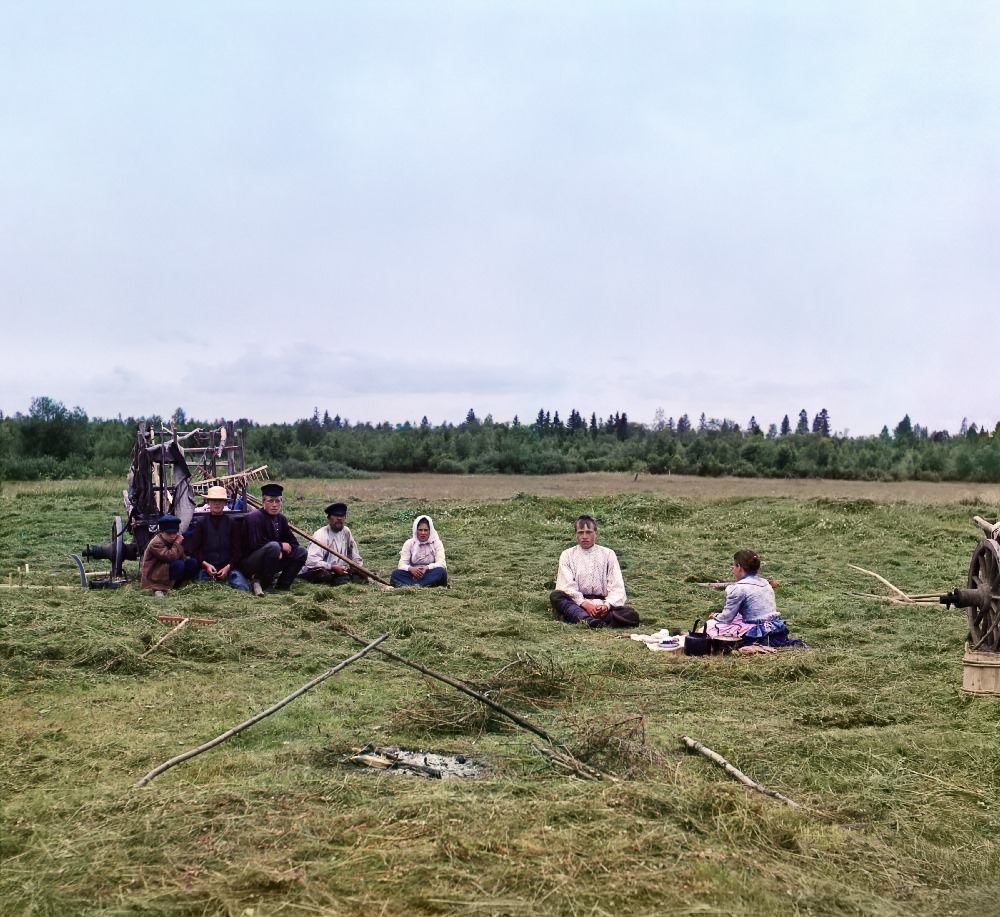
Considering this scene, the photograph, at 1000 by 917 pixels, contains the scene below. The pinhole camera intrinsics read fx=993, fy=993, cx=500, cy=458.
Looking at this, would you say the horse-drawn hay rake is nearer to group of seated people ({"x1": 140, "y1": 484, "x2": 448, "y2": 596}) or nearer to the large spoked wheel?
group of seated people ({"x1": 140, "y1": 484, "x2": 448, "y2": 596})

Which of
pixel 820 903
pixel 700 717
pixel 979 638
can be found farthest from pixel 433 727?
pixel 979 638

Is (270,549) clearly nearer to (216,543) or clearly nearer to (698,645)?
(216,543)

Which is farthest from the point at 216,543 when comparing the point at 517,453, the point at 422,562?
the point at 517,453

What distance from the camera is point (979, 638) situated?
5.39m

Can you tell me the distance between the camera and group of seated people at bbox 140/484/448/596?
8945 mm

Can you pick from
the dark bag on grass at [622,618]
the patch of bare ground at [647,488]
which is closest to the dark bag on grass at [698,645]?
the dark bag on grass at [622,618]

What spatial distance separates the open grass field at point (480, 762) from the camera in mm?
3086

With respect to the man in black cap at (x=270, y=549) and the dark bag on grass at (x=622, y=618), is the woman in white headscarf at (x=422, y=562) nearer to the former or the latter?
the man in black cap at (x=270, y=549)

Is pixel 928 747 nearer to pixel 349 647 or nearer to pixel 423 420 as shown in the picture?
pixel 349 647

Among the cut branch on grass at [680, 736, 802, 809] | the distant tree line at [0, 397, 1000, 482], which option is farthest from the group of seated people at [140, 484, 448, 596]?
the distant tree line at [0, 397, 1000, 482]

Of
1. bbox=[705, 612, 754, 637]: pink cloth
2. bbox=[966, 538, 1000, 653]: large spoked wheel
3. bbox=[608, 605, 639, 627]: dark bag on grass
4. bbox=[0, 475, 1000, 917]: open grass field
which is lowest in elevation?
bbox=[0, 475, 1000, 917]: open grass field

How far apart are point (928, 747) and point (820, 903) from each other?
6.46 ft

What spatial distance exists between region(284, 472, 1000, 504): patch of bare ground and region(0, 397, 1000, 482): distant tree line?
9.92ft

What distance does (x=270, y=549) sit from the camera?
927 centimetres
